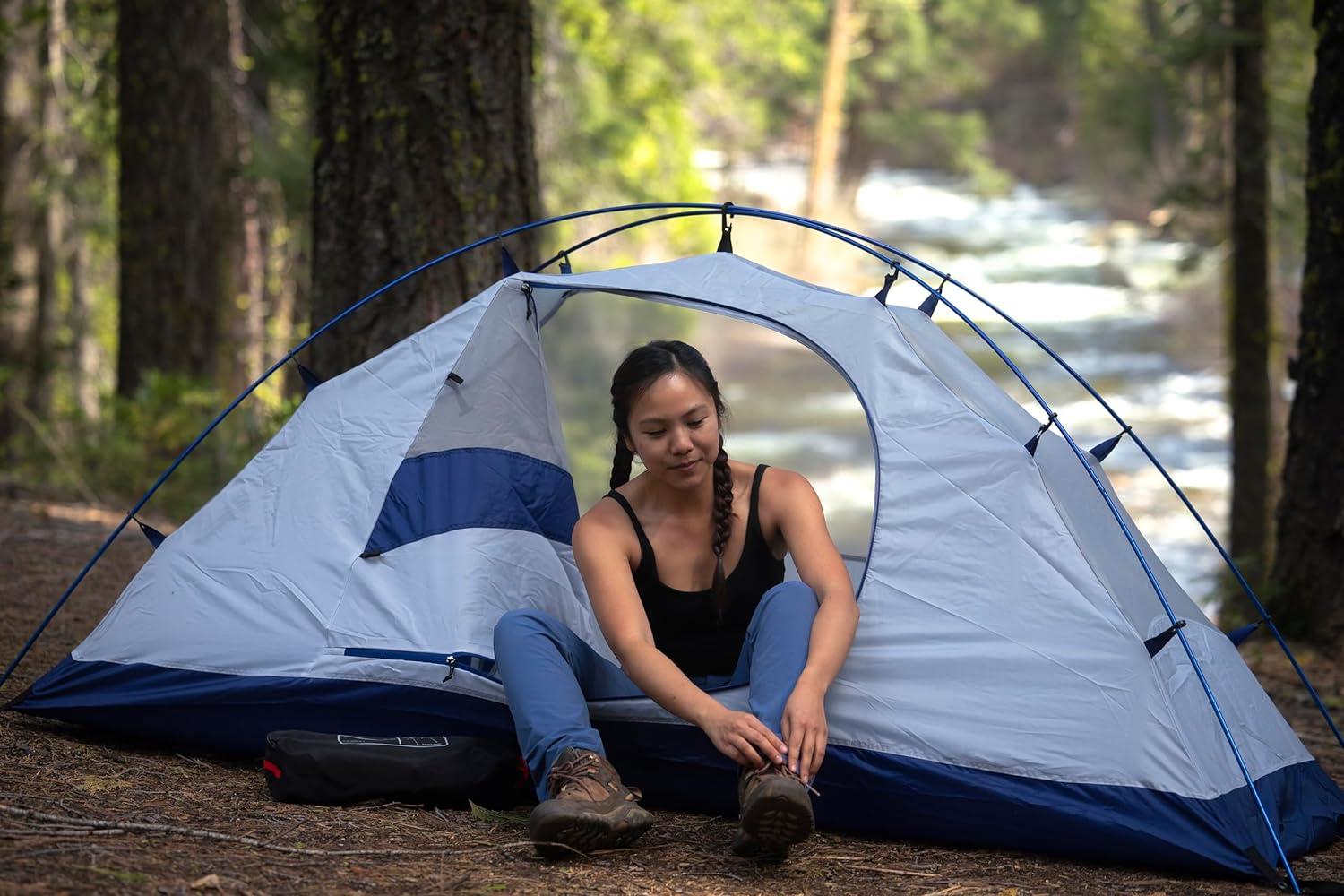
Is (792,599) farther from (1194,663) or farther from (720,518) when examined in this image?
(1194,663)

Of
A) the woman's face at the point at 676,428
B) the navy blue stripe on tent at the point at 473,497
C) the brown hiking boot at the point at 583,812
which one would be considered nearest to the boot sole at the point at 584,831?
the brown hiking boot at the point at 583,812

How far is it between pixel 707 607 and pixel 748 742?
501 millimetres

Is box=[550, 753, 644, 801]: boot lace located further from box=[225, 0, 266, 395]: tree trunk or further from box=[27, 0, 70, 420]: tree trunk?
box=[27, 0, 70, 420]: tree trunk

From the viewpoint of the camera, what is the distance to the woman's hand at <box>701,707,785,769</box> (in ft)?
8.73

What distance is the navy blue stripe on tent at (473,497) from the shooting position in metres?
3.54

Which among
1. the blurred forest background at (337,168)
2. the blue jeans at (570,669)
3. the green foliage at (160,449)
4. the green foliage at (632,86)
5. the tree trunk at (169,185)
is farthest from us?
the green foliage at (632,86)

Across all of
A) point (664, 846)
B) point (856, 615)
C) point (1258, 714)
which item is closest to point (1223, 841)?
point (1258, 714)

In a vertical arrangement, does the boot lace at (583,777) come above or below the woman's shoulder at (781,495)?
below

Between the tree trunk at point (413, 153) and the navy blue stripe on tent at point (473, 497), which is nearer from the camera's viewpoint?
the navy blue stripe on tent at point (473, 497)

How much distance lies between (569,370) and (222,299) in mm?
12603

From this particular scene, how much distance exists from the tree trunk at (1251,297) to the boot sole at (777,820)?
6.34 meters

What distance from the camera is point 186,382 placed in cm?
745

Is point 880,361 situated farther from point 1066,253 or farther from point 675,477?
point 1066,253

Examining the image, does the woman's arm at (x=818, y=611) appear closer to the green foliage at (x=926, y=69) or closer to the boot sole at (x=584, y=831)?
the boot sole at (x=584, y=831)
